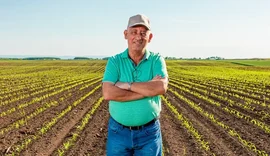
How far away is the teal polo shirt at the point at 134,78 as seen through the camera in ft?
9.45

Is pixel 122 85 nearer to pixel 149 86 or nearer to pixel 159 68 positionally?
pixel 149 86

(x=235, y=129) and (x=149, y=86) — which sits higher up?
(x=149, y=86)

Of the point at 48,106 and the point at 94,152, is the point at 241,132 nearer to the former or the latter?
the point at 94,152

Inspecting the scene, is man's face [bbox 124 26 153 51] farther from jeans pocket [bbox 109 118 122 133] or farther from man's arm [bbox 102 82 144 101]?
jeans pocket [bbox 109 118 122 133]

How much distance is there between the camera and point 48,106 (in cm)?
1226

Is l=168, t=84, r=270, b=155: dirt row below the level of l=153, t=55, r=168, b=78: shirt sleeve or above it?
below

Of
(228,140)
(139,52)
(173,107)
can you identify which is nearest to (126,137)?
(139,52)

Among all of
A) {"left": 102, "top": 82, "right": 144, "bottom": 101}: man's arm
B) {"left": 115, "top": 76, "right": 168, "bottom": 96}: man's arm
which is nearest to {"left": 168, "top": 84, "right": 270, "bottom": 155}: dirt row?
{"left": 115, "top": 76, "right": 168, "bottom": 96}: man's arm

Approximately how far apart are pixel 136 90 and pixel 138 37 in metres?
0.47

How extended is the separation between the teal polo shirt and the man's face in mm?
104

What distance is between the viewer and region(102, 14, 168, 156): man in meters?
2.88

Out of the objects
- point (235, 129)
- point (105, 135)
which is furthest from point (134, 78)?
point (235, 129)

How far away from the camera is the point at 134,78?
9.82ft

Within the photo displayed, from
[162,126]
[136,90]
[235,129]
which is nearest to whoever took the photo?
[136,90]
